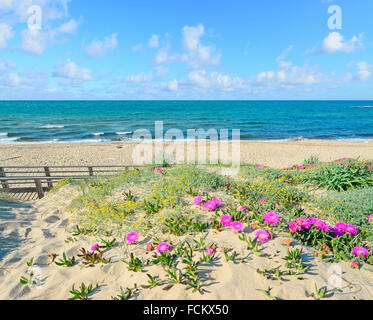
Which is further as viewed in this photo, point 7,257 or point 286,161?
point 286,161

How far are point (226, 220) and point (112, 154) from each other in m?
18.9

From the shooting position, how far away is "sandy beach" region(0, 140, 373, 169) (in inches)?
690

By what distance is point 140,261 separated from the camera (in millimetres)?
3027

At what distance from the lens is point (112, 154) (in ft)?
67.3

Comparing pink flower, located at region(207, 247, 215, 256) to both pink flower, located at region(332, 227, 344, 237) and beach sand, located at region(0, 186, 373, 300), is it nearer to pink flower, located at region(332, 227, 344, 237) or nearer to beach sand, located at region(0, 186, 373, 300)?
beach sand, located at region(0, 186, 373, 300)

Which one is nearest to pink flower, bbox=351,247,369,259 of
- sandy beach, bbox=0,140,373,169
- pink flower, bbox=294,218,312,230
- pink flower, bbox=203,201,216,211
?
pink flower, bbox=294,218,312,230

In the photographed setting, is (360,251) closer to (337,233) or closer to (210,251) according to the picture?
(337,233)

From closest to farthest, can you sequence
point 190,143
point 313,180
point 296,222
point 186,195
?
1. point 296,222
2. point 186,195
3. point 313,180
4. point 190,143

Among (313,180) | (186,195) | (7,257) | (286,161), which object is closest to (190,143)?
(286,161)

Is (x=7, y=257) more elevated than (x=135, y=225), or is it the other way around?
(x=135, y=225)
